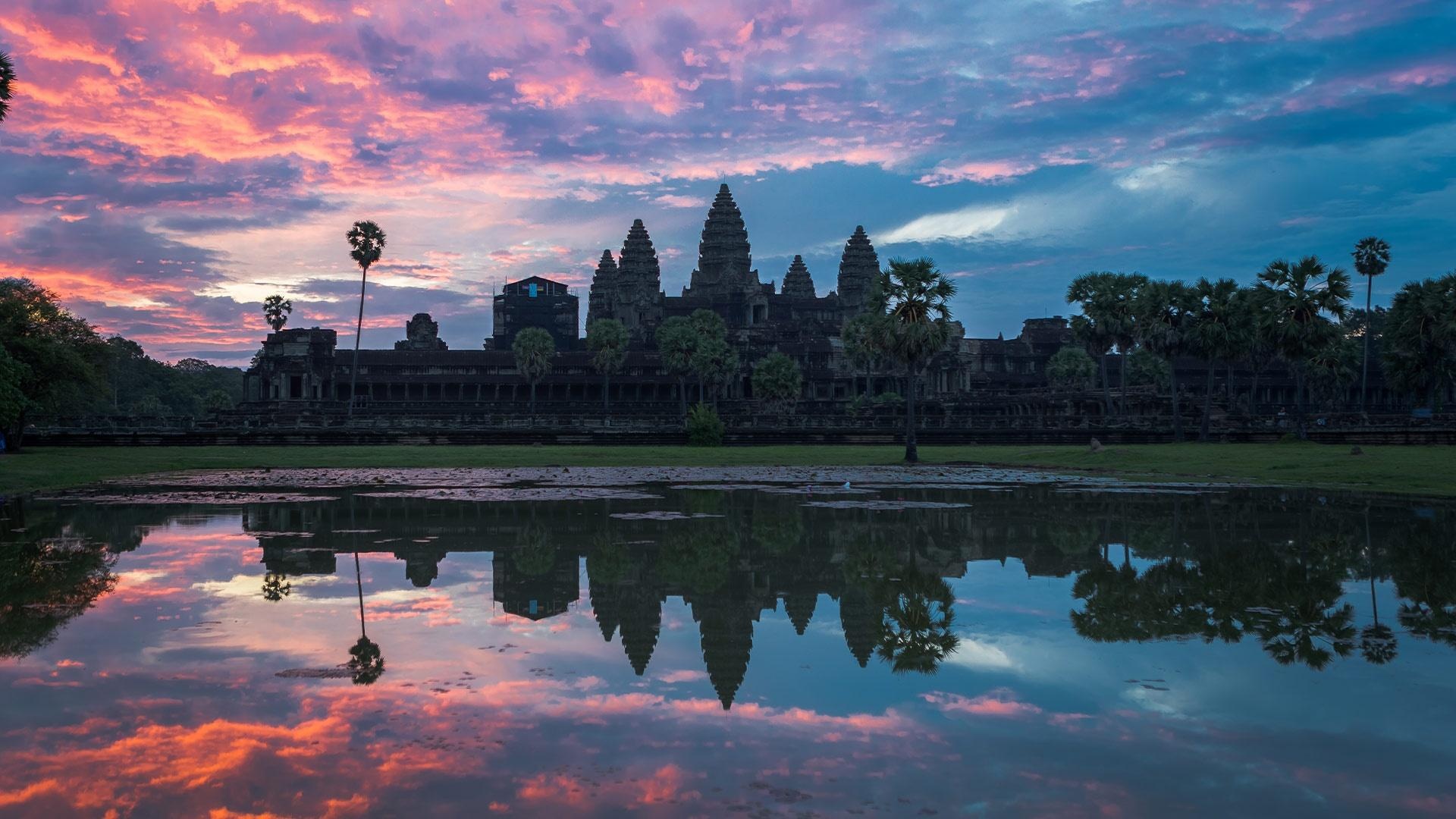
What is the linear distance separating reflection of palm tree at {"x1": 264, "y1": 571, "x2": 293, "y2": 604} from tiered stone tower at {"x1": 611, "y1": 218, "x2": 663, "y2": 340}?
132m

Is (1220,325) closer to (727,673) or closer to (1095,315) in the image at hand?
(1095,315)

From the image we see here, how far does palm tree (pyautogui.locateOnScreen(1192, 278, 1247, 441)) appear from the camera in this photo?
61438 mm

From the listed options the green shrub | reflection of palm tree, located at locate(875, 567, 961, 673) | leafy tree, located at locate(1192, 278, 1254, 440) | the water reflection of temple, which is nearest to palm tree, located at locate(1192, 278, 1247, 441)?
leafy tree, located at locate(1192, 278, 1254, 440)

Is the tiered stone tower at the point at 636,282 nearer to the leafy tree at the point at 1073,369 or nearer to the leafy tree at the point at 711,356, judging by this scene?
the leafy tree at the point at 711,356

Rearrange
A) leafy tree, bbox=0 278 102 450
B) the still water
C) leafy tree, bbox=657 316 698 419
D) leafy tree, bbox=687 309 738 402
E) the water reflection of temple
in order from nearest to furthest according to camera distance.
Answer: the still water < the water reflection of temple < leafy tree, bbox=0 278 102 450 < leafy tree, bbox=657 316 698 419 < leafy tree, bbox=687 309 738 402

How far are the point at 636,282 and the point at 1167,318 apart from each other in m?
97.3

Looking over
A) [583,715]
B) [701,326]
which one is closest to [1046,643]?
[583,715]

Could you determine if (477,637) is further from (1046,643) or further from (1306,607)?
(1306,607)

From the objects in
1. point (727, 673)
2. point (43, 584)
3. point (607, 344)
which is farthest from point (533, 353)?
point (727, 673)

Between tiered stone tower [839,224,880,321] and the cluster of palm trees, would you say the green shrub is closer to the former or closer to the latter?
the cluster of palm trees

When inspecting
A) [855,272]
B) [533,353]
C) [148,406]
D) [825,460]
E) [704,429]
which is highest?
[855,272]

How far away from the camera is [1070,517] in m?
23.0

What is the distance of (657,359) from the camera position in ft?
370

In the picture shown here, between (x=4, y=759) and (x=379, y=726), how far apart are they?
2.23 metres
